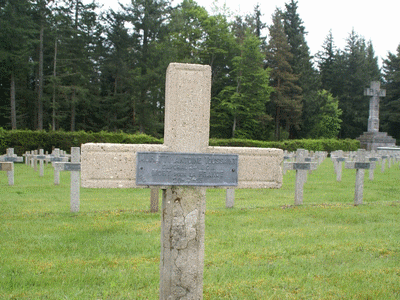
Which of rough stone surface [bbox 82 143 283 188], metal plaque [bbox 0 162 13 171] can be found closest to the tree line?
metal plaque [bbox 0 162 13 171]

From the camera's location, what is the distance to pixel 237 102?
134ft

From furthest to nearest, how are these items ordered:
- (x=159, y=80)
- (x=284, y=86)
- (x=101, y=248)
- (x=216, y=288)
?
1. (x=284, y=86)
2. (x=159, y=80)
3. (x=101, y=248)
4. (x=216, y=288)

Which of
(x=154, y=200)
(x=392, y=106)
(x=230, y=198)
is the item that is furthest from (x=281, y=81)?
(x=154, y=200)

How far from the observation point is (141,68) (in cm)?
3934

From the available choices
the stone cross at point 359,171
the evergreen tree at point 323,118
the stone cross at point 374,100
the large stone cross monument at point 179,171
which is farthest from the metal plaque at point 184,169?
the evergreen tree at point 323,118

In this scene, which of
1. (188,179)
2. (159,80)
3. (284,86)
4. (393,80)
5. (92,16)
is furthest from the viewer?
(393,80)

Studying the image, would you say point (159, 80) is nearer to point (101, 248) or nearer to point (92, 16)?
point (92, 16)

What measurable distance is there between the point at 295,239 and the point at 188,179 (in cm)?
279

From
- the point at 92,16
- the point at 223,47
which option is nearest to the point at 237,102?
the point at 223,47

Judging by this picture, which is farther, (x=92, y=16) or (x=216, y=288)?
(x=92, y=16)

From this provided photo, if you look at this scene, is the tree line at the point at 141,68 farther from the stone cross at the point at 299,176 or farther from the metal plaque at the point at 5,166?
the stone cross at the point at 299,176

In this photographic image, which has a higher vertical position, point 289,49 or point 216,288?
point 289,49

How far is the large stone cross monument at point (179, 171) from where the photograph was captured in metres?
2.94

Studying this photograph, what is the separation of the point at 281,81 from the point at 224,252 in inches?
1751
